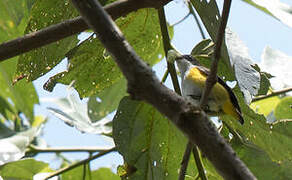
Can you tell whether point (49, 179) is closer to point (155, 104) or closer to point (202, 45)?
point (202, 45)

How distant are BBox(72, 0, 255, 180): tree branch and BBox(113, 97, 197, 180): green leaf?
1.03 m

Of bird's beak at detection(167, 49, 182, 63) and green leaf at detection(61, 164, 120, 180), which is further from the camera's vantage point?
green leaf at detection(61, 164, 120, 180)

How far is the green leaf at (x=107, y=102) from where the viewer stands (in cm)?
290

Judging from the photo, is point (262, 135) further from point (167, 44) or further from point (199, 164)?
point (167, 44)

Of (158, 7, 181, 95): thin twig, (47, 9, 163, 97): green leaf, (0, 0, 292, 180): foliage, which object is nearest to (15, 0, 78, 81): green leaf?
(0, 0, 292, 180): foliage

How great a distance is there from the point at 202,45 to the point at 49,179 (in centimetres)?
88

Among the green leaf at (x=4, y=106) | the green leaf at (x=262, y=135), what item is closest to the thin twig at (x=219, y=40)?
the green leaf at (x=262, y=135)

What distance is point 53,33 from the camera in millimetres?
1384

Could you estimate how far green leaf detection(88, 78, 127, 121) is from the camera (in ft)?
9.52

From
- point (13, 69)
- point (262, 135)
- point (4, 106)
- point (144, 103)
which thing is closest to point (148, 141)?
point (144, 103)

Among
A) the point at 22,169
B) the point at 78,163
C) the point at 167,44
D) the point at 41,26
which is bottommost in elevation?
the point at 78,163

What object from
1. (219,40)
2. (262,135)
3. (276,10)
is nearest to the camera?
(219,40)

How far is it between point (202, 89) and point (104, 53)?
15.6 inches

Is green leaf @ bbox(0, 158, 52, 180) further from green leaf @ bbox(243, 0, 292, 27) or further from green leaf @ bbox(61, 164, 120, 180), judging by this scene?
green leaf @ bbox(243, 0, 292, 27)
